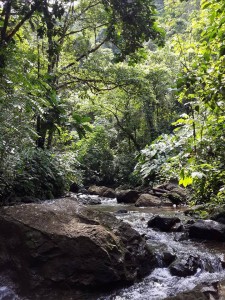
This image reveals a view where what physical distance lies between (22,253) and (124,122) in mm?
18753

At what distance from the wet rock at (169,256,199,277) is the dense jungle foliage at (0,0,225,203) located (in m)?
1.33

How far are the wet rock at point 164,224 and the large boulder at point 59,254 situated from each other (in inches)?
116

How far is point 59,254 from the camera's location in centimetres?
425

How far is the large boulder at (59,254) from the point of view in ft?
13.5

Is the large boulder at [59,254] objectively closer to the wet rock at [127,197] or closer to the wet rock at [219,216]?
the wet rock at [219,216]

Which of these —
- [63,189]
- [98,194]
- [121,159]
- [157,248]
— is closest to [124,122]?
[121,159]

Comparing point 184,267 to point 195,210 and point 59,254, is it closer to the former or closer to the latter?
point 59,254

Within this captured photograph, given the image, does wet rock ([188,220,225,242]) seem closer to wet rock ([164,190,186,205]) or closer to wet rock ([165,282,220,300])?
wet rock ([165,282,220,300])

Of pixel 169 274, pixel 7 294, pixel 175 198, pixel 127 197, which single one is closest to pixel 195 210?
pixel 169 274

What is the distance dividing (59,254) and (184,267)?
2.13m

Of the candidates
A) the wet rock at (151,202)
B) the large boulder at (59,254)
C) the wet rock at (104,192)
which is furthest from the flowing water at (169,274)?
the wet rock at (104,192)

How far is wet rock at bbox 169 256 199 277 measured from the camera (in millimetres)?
4930

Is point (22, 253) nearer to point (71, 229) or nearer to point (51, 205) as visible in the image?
point (71, 229)

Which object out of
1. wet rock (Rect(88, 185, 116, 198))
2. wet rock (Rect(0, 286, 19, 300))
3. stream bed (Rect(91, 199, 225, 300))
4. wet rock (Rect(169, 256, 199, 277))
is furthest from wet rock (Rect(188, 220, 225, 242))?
wet rock (Rect(88, 185, 116, 198))
